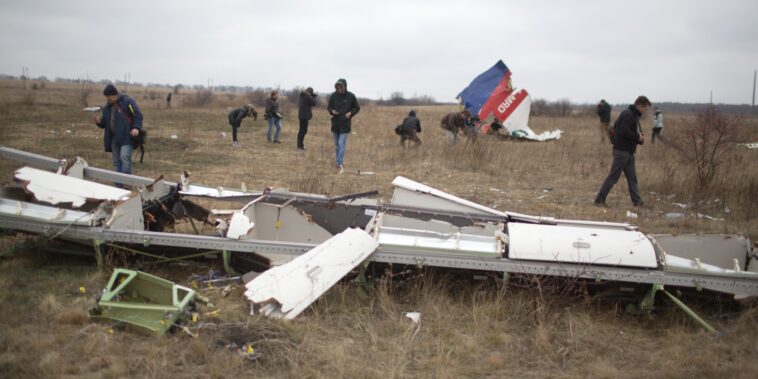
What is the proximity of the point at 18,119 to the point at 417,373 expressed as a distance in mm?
19458

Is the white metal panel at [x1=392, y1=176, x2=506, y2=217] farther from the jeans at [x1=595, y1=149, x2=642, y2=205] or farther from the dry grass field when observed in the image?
the jeans at [x1=595, y1=149, x2=642, y2=205]

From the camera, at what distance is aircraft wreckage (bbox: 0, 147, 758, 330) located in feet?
13.2

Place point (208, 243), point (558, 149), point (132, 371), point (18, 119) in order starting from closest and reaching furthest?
point (132, 371), point (208, 243), point (558, 149), point (18, 119)

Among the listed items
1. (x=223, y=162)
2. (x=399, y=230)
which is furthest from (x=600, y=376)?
(x=223, y=162)

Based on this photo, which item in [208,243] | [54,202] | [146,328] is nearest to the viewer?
[146,328]

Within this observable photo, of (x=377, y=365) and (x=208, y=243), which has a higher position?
(x=208, y=243)

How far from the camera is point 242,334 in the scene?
376 cm

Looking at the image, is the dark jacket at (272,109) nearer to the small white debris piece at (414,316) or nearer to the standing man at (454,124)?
the standing man at (454,124)

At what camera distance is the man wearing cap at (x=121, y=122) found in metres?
7.04

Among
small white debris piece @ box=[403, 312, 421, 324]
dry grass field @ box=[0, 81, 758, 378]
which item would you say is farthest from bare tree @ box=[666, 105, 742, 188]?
small white debris piece @ box=[403, 312, 421, 324]

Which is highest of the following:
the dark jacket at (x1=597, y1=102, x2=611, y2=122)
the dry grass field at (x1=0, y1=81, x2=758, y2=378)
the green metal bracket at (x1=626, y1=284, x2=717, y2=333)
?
the dark jacket at (x1=597, y1=102, x2=611, y2=122)

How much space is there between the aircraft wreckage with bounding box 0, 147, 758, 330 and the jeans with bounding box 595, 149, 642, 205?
348 centimetres

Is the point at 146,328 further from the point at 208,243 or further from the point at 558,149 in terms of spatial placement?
the point at 558,149

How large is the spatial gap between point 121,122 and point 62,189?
91.9 inches
